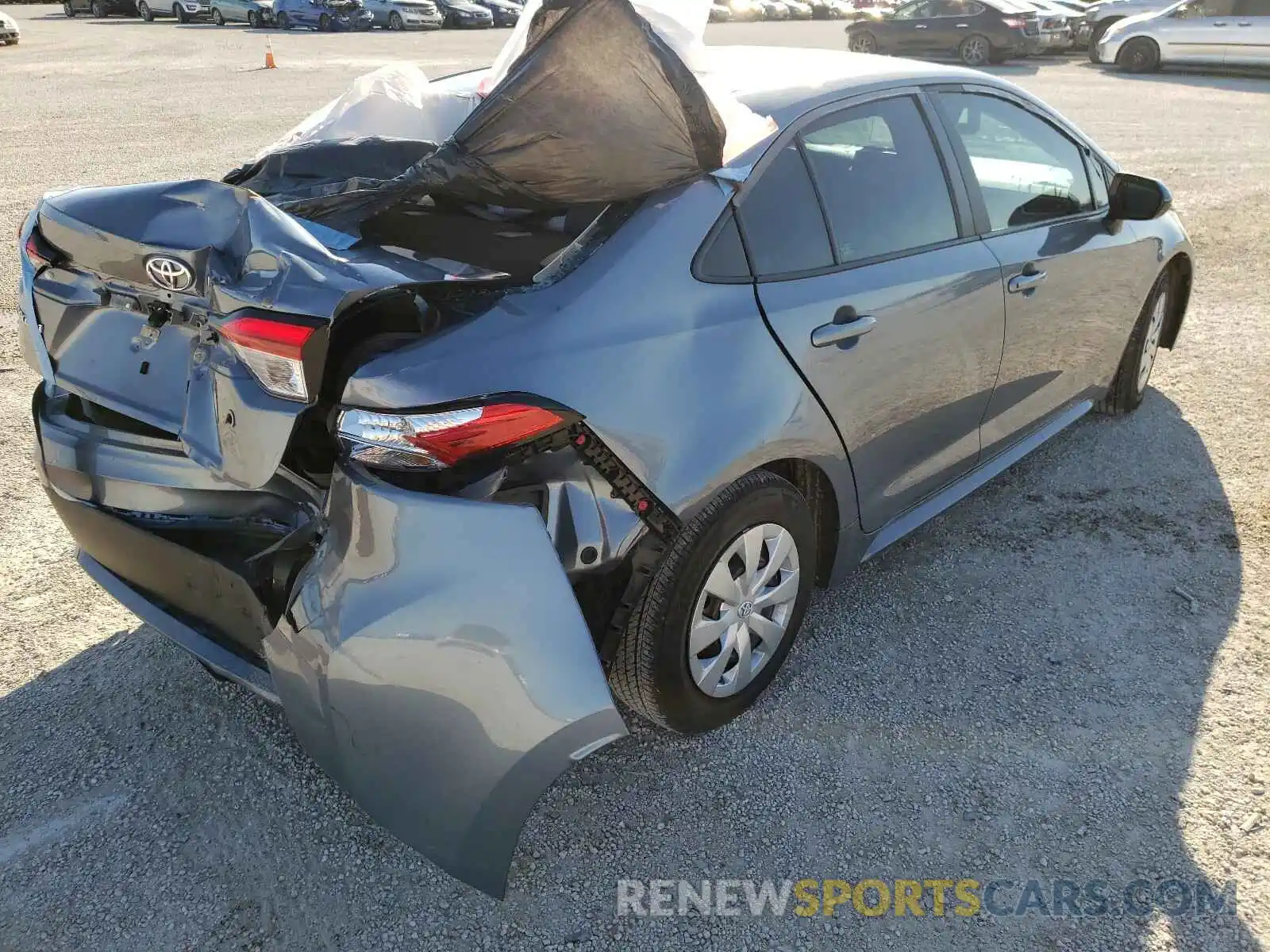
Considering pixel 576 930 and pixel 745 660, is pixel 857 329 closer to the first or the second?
pixel 745 660

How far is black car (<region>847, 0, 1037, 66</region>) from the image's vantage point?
19125mm

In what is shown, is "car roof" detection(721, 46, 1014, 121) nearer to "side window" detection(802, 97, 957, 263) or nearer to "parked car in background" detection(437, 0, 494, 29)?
"side window" detection(802, 97, 957, 263)

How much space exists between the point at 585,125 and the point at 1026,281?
5.81 feet

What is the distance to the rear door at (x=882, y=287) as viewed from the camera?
2.67 meters

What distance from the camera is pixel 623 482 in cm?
224

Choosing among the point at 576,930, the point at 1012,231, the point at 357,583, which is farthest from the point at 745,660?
the point at 1012,231

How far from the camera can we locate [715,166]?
2574 millimetres

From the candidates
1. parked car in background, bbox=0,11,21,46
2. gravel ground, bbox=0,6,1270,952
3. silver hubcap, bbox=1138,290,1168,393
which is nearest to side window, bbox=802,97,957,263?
gravel ground, bbox=0,6,1270,952

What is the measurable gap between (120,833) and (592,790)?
1151 mm

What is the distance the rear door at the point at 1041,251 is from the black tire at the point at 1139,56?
57.2 feet

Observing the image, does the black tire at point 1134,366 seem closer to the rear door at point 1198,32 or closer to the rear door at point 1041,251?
the rear door at point 1041,251

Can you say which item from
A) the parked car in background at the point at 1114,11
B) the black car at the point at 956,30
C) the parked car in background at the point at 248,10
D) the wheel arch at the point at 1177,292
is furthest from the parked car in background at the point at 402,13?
the wheel arch at the point at 1177,292

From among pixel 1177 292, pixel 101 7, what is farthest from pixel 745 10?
pixel 1177 292

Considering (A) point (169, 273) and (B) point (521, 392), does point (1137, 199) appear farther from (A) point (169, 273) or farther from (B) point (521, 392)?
(A) point (169, 273)
